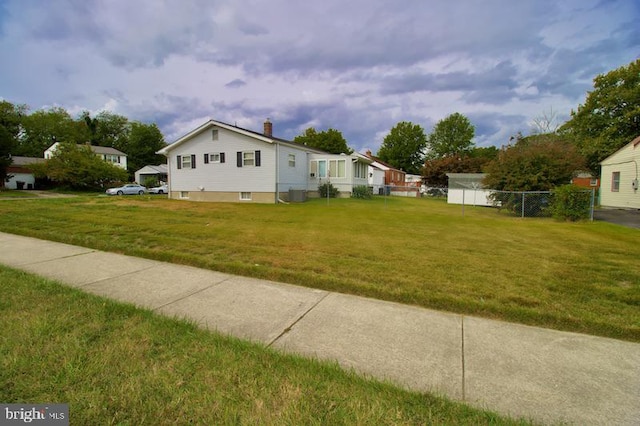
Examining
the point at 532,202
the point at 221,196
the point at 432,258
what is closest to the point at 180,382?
the point at 432,258

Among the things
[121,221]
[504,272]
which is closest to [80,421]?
[504,272]

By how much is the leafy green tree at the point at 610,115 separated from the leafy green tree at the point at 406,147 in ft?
103

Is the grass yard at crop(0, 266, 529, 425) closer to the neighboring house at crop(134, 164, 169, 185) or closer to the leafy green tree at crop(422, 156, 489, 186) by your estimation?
the leafy green tree at crop(422, 156, 489, 186)

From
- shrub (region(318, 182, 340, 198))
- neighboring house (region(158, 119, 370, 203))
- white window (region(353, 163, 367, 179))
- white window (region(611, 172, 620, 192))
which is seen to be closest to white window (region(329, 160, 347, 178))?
neighboring house (region(158, 119, 370, 203))

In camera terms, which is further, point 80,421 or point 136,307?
point 136,307

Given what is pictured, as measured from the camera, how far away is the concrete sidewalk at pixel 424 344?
7.29 feet

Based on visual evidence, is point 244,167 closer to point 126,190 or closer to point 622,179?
point 126,190

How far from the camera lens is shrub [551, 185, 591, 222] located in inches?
470

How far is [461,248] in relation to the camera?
678cm

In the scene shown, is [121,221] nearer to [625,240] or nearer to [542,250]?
[542,250]

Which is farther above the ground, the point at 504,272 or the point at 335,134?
the point at 335,134

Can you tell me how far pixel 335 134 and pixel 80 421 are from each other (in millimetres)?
55760

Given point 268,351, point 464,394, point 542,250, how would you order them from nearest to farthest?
point 464,394 → point 268,351 → point 542,250

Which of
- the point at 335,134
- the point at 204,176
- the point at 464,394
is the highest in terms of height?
the point at 335,134
